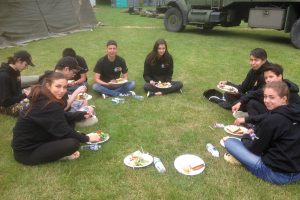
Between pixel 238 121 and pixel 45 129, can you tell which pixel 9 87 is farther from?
pixel 238 121

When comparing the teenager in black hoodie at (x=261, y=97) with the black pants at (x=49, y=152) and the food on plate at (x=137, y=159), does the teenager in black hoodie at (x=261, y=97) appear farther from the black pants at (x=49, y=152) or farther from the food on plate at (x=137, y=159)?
the black pants at (x=49, y=152)

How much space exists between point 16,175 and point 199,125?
2.83 metres

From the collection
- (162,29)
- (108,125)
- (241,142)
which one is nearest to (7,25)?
(162,29)

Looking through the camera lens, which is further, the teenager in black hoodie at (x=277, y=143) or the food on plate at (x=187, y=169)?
the food on plate at (x=187, y=169)

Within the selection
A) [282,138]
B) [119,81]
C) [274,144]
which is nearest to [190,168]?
[274,144]

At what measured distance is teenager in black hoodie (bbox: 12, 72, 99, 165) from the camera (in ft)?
11.8

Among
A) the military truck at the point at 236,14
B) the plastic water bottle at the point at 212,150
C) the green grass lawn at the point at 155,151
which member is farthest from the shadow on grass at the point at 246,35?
the plastic water bottle at the point at 212,150

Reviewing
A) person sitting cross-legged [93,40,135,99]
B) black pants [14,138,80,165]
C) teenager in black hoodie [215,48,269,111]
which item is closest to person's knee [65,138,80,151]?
black pants [14,138,80,165]

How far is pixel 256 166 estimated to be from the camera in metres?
3.65

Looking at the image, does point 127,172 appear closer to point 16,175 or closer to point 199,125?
point 16,175

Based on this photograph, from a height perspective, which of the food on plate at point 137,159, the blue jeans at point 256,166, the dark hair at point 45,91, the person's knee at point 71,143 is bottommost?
the food on plate at point 137,159

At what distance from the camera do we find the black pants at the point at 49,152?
152 inches

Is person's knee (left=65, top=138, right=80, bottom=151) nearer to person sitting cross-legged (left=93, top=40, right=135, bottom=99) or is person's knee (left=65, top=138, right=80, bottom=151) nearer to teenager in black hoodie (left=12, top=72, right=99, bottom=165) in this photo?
teenager in black hoodie (left=12, top=72, right=99, bottom=165)

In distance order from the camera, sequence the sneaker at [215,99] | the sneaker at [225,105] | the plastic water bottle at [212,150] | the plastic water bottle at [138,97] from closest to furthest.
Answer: the plastic water bottle at [212,150] → the sneaker at [225,105] → the sneaker at [215,99] → the plastic water bottle at [138,97]
